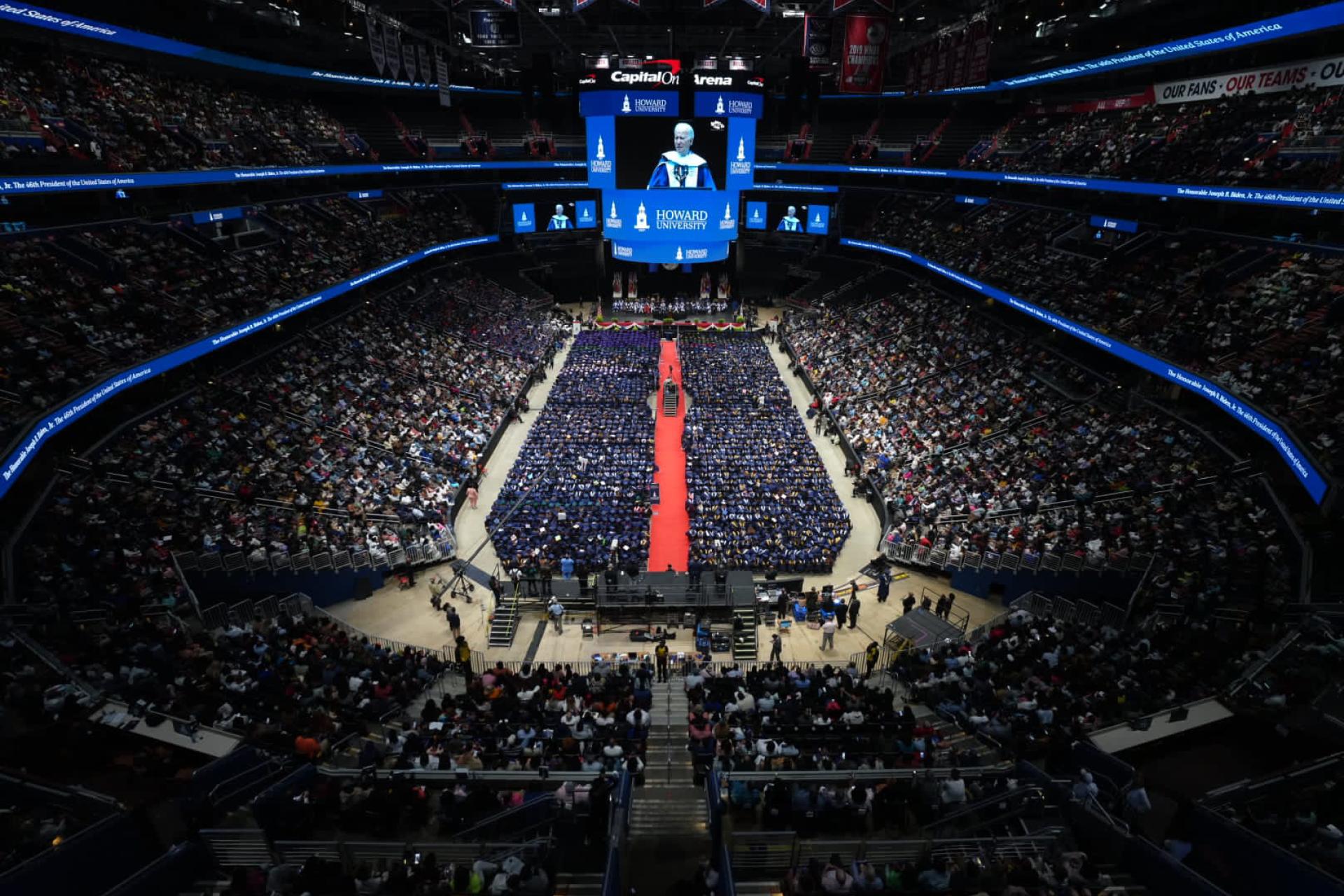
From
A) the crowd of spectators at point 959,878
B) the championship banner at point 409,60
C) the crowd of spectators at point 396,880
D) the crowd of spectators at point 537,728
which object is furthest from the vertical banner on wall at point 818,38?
the crowd of spectators at point 396,880

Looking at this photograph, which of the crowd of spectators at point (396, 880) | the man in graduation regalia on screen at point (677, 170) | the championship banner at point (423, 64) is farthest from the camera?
the man in graduation regalia on screen at point (677, 170)

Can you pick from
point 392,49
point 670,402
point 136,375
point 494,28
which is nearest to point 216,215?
point 392,49

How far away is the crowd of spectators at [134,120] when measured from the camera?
66.7 ft

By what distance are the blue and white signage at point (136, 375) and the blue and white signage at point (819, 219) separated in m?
29.7

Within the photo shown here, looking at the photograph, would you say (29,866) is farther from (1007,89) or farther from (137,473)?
(1007,89)

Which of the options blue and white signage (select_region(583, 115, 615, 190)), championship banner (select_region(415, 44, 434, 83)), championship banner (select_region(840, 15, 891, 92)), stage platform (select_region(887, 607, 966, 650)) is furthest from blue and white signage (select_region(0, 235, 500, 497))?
championship banner (select_region(840, 15, 891, 92))

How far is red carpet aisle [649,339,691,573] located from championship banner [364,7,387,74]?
16973 mm

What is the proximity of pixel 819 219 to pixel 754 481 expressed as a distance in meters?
30.1

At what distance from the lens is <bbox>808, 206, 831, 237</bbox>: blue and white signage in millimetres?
48594

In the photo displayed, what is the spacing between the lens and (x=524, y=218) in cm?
4822

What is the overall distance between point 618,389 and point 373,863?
89.8 ft

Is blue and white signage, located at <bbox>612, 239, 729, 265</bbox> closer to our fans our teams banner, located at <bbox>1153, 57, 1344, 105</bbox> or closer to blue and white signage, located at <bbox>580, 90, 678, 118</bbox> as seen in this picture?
blue and white signage, located at <bbox>580, 90, 678, 118</bbox>

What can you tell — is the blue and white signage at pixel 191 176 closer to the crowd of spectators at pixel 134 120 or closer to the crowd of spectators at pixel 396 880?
the crowd of spectators at pixel 134 120

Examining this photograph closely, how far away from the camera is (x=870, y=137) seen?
48844mm
